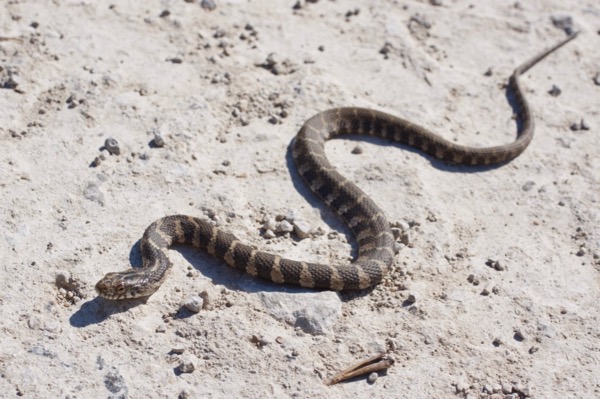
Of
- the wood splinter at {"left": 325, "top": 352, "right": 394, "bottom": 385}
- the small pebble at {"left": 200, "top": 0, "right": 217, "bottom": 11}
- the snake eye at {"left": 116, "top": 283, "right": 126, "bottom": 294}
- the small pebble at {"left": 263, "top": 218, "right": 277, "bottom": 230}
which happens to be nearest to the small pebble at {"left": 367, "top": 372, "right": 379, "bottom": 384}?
the wood splinter at {"left": 325, "top": 352, "right": 394, "bottom": 385}

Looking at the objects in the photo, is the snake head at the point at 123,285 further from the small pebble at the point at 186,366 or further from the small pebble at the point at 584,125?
the small pebble at the point at 584,125

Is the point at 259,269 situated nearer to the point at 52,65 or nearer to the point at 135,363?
the point at 135,363

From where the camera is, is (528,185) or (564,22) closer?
(528,185)

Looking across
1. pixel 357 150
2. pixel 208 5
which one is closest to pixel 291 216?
pixel 357 150

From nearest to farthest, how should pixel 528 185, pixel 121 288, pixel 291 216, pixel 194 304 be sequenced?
pixel 121 288 < pixel 194 304 < pixel 291 216 < pixel 528 185

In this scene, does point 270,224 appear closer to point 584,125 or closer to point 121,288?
point 121,288

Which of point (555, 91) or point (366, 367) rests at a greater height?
point (555, 91)

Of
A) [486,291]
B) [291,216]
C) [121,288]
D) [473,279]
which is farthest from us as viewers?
[291,216]

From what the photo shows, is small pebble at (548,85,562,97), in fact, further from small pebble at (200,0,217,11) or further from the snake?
small pebble at (200,0,217,11)
